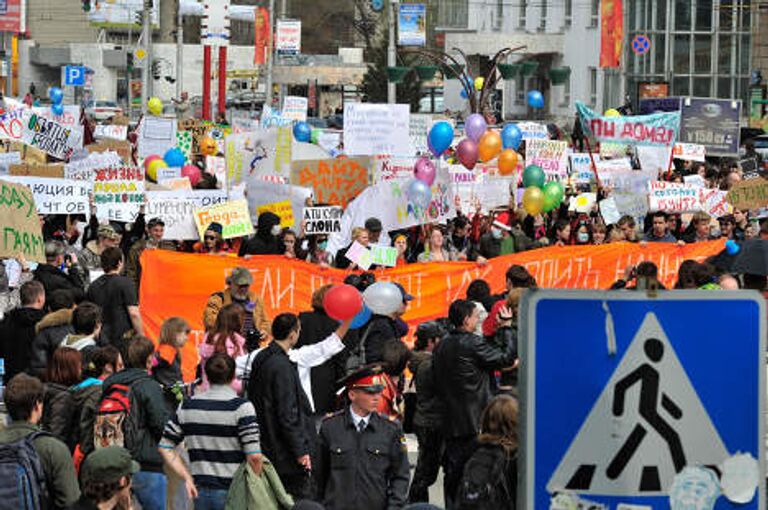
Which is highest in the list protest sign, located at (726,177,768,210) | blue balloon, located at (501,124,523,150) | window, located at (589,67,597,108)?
window, located at (589,67,597,108)

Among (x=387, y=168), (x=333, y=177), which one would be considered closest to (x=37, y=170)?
(x=333, y=177)

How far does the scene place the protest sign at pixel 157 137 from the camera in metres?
25.9

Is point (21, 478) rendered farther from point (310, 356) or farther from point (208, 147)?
point (208, 147)

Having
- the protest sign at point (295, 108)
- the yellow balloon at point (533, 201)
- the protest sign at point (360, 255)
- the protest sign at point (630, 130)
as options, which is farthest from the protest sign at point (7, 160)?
the protest sign at point (295, 108)

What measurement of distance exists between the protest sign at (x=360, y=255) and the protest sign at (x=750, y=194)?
3.98 meters

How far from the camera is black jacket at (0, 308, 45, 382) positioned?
1041 cm

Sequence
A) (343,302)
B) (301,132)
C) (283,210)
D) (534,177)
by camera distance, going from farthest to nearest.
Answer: (301,132) → (534,177) → (283,210) → (343,302)

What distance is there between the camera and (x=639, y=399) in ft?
11.9

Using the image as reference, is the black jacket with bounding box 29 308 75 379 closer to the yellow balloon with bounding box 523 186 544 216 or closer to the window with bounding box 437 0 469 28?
the yellow balloon with bounding box 523 186 544 216

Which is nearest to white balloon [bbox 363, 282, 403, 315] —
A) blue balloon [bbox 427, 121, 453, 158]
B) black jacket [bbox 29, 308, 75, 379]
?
black jacket [bbox 29, 308, 75, 379]

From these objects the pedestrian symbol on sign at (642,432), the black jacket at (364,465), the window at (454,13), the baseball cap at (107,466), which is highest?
the window at (454,13)

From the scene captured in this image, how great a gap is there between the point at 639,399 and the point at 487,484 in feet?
9.22

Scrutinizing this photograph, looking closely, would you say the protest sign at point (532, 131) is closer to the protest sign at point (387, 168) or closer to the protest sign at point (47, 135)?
the protest sign at point (47, 135)

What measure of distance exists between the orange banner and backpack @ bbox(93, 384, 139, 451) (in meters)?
45.0
